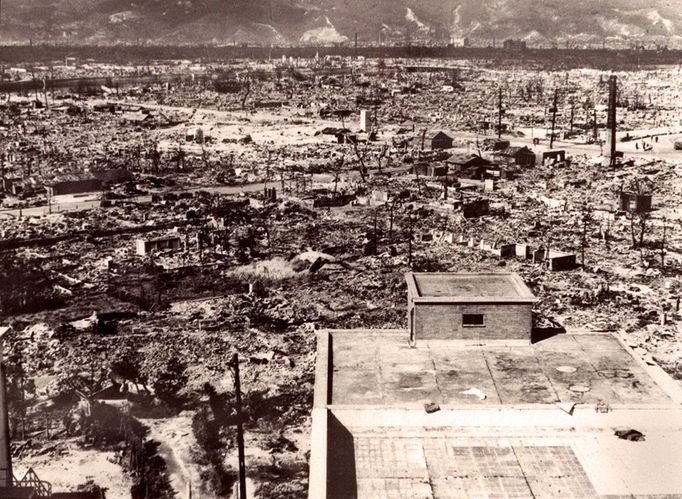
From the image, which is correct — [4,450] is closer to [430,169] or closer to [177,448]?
[177,448]

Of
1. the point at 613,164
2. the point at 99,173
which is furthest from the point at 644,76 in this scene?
the point at 99,173

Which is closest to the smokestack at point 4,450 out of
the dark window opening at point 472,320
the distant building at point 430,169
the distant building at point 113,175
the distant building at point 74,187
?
the dark window opening at point 472,320

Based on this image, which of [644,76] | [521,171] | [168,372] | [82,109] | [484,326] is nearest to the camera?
[484,326]

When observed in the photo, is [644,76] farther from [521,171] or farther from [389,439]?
[389,439]

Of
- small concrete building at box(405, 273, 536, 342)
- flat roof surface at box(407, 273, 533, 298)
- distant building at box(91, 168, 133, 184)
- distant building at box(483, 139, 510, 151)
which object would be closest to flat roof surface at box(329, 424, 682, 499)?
small concrete building at box(405, 273, 536, 342)

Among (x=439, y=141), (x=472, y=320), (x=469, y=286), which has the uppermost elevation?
(x=439, y=141)

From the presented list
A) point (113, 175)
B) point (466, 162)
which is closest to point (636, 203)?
point (466, 162)
